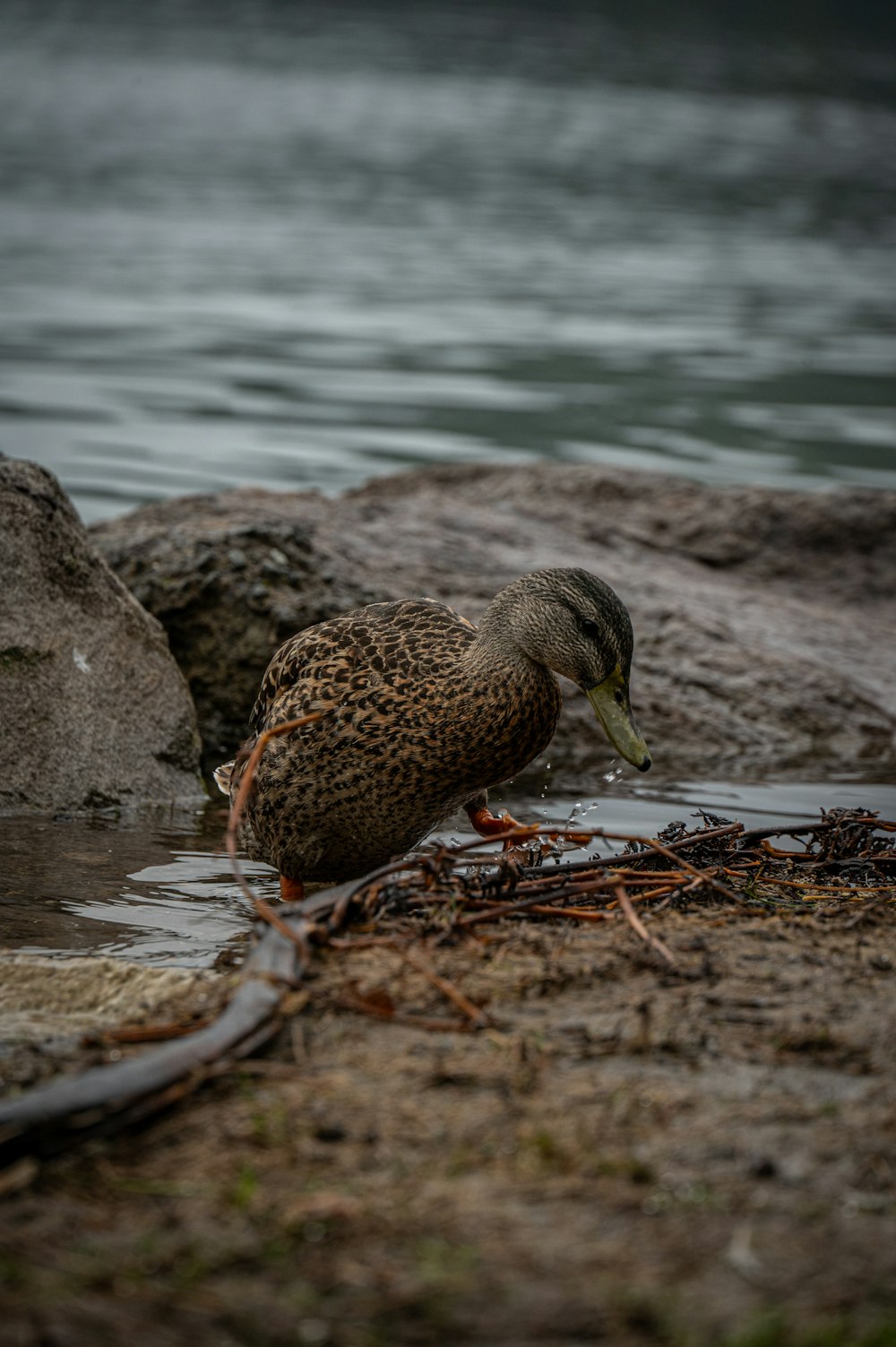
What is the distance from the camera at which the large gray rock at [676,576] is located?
24.6 feet

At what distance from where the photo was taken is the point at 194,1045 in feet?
10.2

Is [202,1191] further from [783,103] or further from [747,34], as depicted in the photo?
[747,34]

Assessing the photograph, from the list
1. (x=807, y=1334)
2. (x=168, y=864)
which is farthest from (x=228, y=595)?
(x=807, y=1334)

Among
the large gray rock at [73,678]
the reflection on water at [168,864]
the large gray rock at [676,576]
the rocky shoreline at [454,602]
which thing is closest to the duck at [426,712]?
the reflection on water at [168,864]

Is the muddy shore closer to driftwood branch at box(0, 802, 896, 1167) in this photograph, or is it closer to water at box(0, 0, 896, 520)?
driftwood branch at box(0, 802, 896, 1167)

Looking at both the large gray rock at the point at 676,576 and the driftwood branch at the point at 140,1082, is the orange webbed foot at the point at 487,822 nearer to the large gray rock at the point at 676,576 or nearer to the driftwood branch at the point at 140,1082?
the driftwood branch at the point at 140,1082

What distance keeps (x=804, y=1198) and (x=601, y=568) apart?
6046mm

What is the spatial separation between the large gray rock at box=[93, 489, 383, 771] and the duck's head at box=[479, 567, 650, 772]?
2.47 meters

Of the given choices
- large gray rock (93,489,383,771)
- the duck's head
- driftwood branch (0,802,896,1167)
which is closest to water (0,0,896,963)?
driftwood branch (0,802,896,1167)

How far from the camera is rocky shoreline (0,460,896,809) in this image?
21.0ft

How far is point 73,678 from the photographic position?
253 inches

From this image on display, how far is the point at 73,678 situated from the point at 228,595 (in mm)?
969

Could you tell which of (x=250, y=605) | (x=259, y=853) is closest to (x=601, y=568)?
(x=250, y=605)

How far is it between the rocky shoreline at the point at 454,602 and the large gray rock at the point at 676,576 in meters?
0.01
